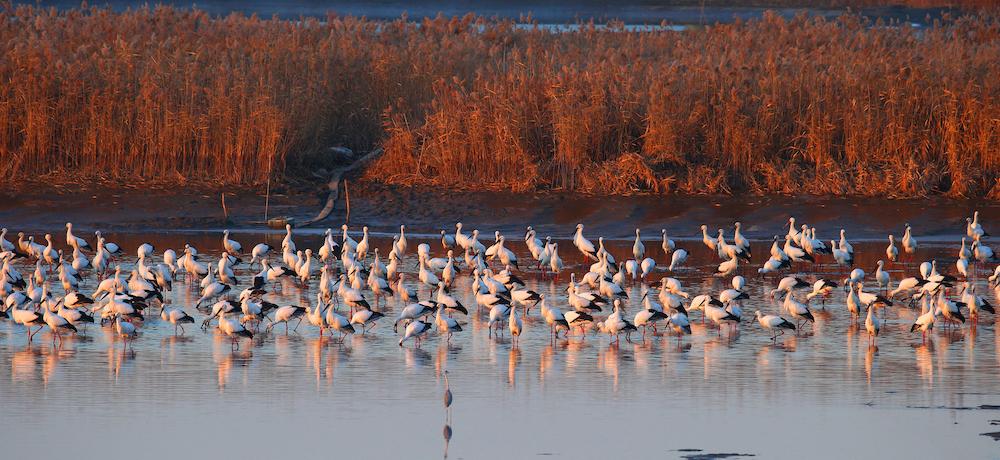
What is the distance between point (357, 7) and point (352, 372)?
133 ft

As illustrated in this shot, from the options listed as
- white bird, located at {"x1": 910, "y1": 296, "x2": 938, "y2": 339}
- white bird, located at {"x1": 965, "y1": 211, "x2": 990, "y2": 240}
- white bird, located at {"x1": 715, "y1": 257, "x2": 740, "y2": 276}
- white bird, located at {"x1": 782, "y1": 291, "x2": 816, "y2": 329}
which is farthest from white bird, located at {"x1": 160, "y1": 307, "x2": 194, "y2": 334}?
white bird, located at {"x1": 965, "y1": 211, "x2": 990, "y2": 240}

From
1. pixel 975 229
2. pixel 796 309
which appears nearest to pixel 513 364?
pixel 796 309

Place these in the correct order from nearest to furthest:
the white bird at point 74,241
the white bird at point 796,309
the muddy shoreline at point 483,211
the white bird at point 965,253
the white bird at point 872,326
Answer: the white bird at point 872,326
the white bird at point 796,309
the white bird at point 965,253
the white bird at point 74,241
the muddy shoreline at point 483,211

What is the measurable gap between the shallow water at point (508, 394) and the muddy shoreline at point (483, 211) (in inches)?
258

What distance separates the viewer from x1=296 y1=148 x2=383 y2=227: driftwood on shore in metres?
21.6

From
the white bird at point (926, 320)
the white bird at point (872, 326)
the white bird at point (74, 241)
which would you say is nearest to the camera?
the white bird at point (872, 326)

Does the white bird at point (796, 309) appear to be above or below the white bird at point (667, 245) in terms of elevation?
below

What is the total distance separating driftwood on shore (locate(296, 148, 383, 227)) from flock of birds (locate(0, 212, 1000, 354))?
80.7 inches

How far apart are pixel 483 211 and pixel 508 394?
35.4 ft

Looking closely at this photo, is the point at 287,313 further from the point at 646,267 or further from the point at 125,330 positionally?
the point at 646,267

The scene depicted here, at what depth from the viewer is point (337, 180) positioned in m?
22.8

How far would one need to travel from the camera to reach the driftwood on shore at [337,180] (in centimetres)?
2161

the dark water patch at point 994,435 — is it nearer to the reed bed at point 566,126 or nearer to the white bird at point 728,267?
the white bird at point 728,267

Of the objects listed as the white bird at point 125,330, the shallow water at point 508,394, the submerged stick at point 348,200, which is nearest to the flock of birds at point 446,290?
the white bird at point 125,330
